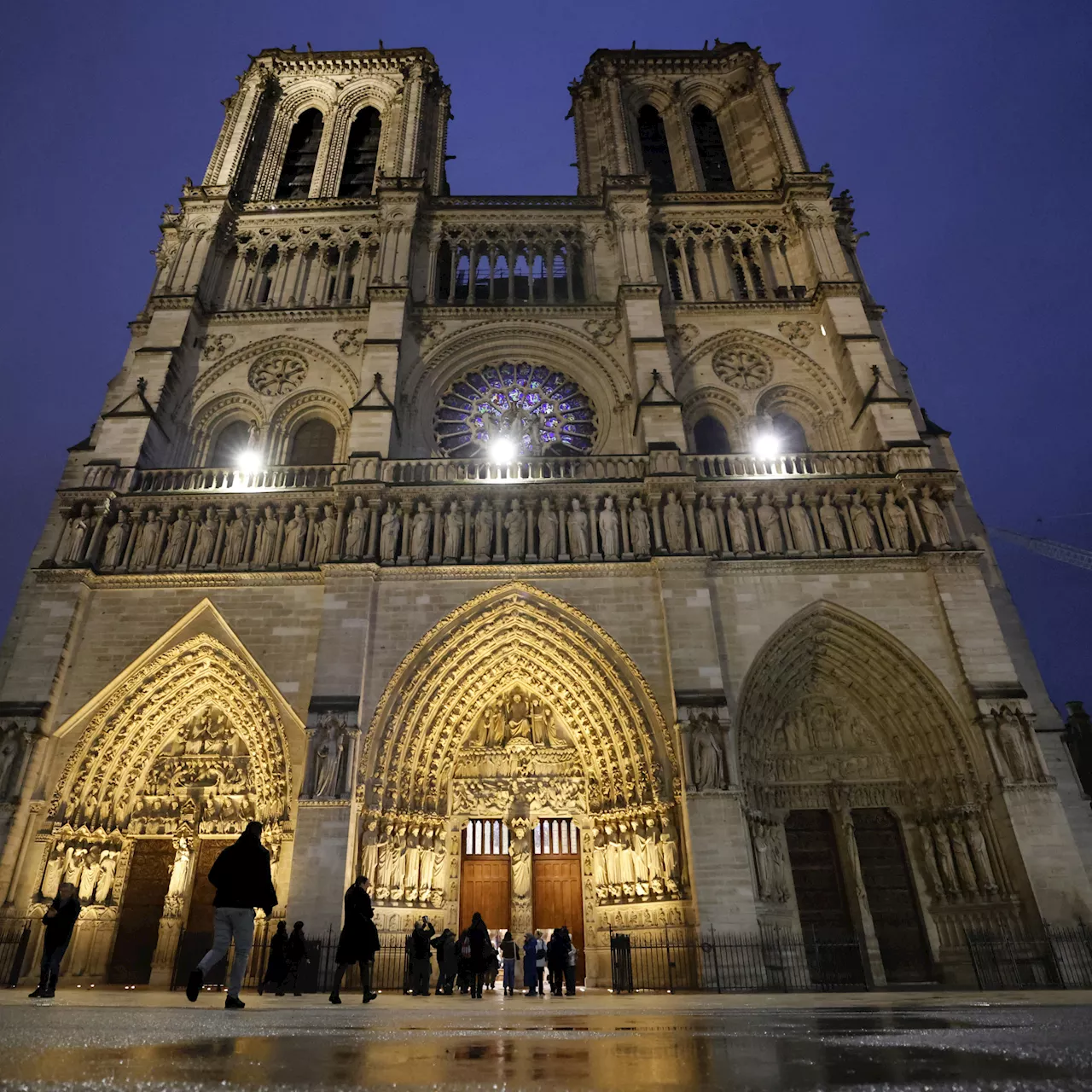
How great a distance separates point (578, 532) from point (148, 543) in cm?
714

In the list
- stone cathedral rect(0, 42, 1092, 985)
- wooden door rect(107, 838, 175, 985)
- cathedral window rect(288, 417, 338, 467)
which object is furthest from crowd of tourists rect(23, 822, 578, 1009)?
cathedral window rect(288, 417, 338, 467)

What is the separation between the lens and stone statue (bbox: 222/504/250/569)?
39.6 feet

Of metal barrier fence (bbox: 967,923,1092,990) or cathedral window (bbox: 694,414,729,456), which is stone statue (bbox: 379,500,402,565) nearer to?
cathedral window (bbox: 694,414,729,456)

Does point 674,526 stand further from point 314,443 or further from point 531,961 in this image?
point 314,443

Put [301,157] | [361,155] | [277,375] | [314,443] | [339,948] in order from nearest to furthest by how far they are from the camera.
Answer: [339,948]
[314,443]
[277,375]
[301,157]
[361,155]

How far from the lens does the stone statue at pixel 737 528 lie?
39.6 ft

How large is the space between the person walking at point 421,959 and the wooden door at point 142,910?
435cm

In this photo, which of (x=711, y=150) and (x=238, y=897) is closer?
(x=238, y=897)

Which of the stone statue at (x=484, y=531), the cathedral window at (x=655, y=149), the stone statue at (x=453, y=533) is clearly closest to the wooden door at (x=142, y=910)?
the stone statue at (x=453, y=533)

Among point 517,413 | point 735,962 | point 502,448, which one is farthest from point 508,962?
point 517,413

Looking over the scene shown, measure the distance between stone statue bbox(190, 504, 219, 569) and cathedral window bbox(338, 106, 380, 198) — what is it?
10.6m

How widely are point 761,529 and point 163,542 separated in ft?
32.9

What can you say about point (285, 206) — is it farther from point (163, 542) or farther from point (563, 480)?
point (563, 480)

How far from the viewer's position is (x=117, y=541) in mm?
12148
